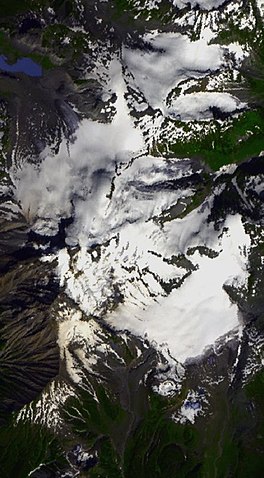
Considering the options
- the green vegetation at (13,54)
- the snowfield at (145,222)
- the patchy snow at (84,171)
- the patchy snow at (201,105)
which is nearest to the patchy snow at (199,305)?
the snowfield at (145,222)

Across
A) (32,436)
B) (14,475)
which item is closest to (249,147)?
(32,436)

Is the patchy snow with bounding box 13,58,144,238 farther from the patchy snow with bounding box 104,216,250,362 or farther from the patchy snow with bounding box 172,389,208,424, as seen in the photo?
the patchy snow with bounding box 172,389,208,424

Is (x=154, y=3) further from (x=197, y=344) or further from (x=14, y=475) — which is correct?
(x=14, y=475)

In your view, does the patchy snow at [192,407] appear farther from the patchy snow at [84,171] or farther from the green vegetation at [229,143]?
the green vegetation at [229,143]

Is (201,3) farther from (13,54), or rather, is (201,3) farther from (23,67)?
(13,54)

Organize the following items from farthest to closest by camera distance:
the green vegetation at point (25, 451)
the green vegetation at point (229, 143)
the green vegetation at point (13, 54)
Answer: the green vegetation at point (13, 54) < the green vegetation at point (25, 451) < the green vegetation at point (229, 143)

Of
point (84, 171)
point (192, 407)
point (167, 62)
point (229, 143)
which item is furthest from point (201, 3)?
point (192, 407)
